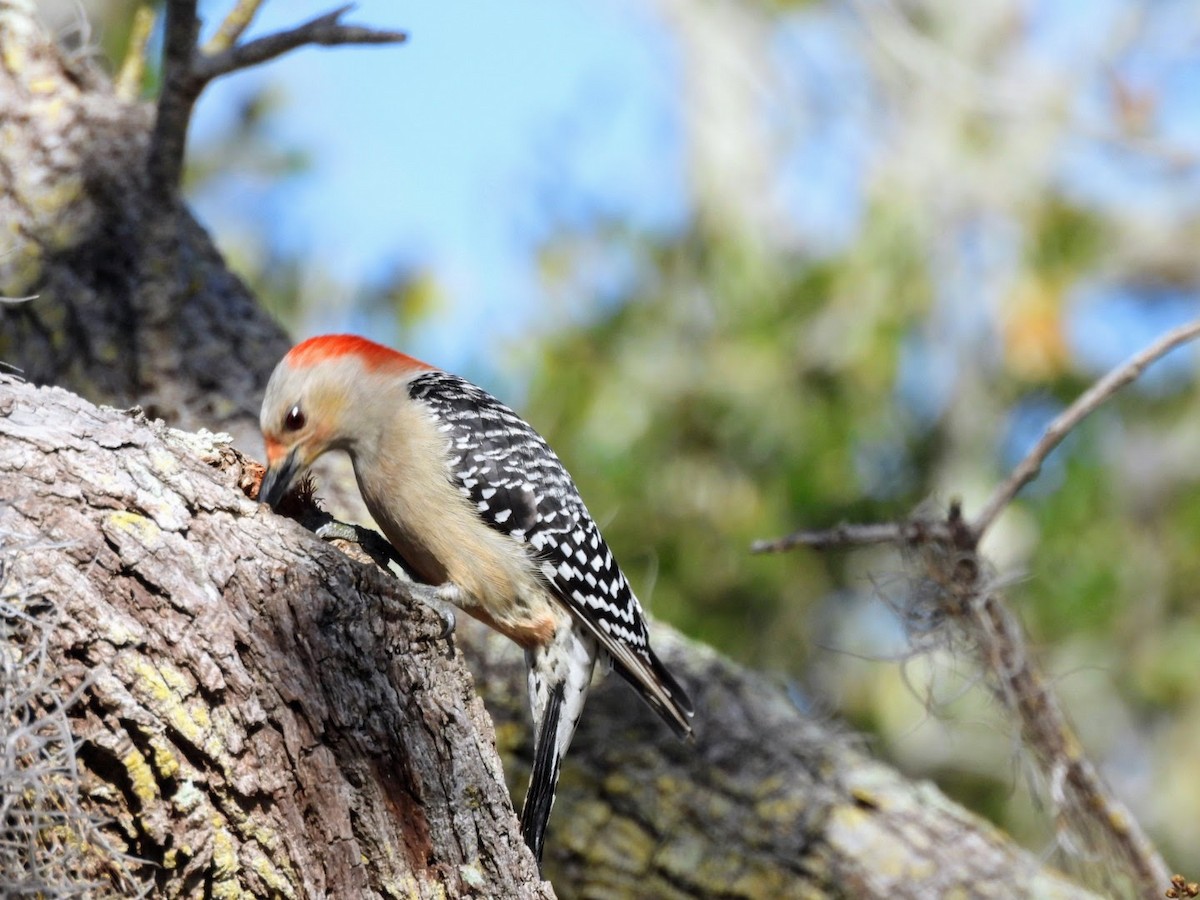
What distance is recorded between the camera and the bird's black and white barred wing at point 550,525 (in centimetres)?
421

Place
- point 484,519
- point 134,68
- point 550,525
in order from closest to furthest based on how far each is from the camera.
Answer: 1. point 484,519
2. point 550,525
3. point 134,68

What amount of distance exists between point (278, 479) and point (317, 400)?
18.0 inches

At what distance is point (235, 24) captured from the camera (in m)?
4.72

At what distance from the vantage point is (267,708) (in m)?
2.64

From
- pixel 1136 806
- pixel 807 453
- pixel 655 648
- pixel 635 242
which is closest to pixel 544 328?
pixel 635 242

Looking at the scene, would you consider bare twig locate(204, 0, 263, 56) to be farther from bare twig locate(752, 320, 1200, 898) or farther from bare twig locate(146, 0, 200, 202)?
bare twig locate(752, 320, 1200, 898)

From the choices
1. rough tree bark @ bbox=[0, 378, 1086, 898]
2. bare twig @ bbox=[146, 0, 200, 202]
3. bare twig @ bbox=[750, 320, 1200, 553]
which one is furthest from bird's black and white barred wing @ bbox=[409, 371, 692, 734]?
bare twig @ bbox=[146, 0, 200, 202]

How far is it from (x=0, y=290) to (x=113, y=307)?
0.43 m

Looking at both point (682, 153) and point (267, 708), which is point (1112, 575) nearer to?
point (267, 708)

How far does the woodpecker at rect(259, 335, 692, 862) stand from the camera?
4.08m

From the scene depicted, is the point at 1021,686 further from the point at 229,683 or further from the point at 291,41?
the point at 291,41

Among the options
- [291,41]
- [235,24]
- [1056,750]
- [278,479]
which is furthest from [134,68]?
[1056,750]

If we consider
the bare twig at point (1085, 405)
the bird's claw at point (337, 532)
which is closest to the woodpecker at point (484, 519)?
the bird's claw at point (337, 532)

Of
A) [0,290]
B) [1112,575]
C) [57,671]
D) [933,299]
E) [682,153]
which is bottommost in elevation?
[57,671]
